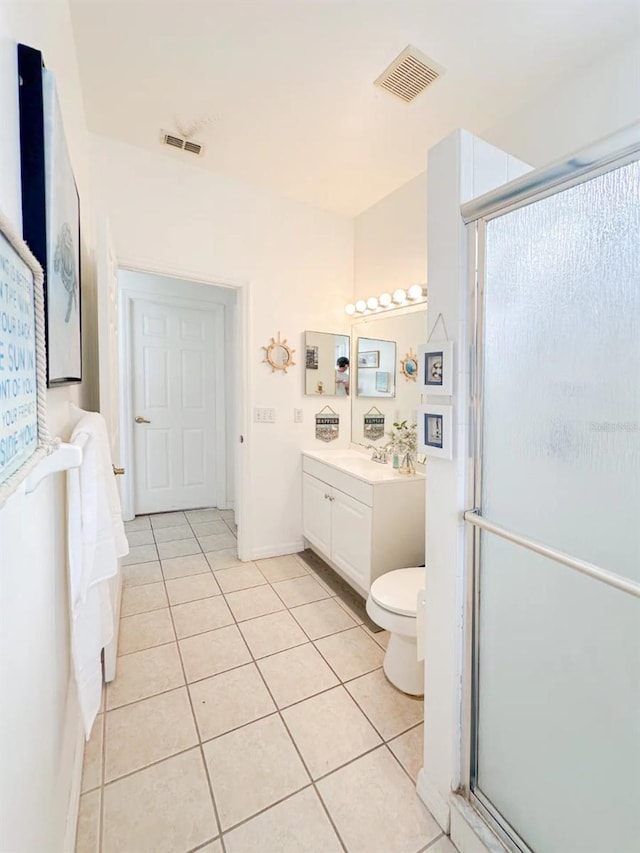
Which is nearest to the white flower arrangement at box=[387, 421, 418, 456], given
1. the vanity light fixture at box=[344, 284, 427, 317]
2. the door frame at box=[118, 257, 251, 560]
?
the vanity light fixture at box=[344, 284, 427, 317]

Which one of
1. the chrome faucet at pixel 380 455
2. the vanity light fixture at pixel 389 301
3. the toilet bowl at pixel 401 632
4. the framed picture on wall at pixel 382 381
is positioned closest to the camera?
the toilet bowl at pixel 401 632

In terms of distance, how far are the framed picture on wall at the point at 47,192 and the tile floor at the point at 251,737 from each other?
132cm

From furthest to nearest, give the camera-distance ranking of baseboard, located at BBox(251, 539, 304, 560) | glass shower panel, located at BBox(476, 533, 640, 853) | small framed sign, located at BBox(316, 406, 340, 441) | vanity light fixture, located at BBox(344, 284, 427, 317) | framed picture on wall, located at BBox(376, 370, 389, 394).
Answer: small framed sign, located at BBox(316, 406, 340, 441)
baseboard, located at BBox(251, 539, 304, 560)
framed picture on wall, located at BBox(376, 370, 389, 394)
vanity light fixture, located at BBox(344, 284, 427, 317)
glass shower panel, located at BBox(476, 533, 640, 853)

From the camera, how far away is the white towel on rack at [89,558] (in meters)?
1.02

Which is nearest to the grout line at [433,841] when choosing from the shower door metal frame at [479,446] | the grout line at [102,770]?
the shower door metal frame at [479,446]

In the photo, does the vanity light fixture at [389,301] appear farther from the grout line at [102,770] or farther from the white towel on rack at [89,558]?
the grout line at [102,770]

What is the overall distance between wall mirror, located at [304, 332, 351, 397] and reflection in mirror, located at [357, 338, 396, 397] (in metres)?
0.13

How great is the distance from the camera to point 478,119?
2002 mm

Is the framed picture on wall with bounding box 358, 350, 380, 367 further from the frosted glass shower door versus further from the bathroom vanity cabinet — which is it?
the frosted glass shower door

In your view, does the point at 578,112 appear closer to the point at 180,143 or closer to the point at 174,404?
the point at 180,143

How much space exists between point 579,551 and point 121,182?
2.92m

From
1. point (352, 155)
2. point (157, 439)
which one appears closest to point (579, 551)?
point (352, 155)

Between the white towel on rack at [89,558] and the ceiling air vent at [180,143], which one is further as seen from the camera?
the ceiling air vent at [180,143]

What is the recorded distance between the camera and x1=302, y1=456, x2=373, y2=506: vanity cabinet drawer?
2184 mm
